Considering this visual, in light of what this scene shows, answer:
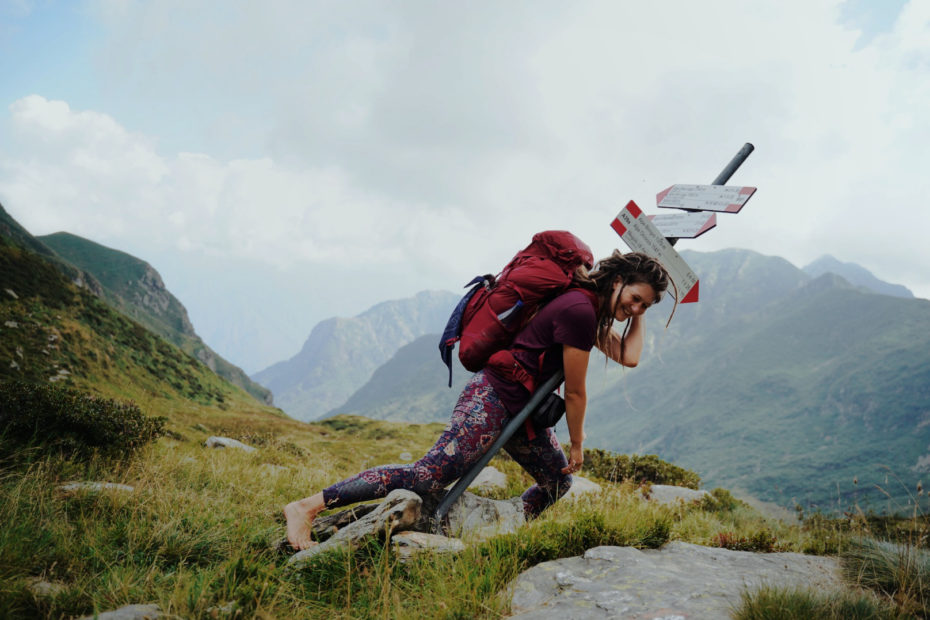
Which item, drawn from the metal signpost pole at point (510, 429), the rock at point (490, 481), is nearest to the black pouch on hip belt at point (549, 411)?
the metal signpost pole at point (510, 429)

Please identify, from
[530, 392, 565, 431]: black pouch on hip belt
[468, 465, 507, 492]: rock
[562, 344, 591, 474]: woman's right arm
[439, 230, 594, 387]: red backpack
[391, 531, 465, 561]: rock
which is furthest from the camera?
[468, 465, 507, 492]: rock

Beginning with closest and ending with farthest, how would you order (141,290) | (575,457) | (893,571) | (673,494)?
(893,571) → (575,457) → (673,494) → (141,290)

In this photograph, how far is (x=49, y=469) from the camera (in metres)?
5.44

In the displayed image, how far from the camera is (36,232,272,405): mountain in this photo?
11354 cm

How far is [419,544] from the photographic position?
12.8ft

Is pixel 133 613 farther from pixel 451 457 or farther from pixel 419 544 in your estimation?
pixel 451 457

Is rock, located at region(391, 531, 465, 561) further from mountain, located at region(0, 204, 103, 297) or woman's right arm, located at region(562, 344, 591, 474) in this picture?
mountain, located at region(0, 204, 103, 297)

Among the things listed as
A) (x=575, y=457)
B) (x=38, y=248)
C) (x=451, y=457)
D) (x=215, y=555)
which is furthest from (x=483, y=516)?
(x=38, y=248)

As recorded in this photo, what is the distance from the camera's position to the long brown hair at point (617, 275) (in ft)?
14.1

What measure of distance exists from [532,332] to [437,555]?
6.03 ft

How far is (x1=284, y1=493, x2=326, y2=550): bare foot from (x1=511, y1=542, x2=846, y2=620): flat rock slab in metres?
1.73

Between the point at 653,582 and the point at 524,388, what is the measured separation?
1630mm

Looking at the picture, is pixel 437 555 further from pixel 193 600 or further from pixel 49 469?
pixel 49 469

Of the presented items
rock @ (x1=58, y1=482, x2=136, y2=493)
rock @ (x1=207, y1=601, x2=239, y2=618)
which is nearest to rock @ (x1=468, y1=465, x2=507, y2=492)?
rock @ (x1=58, y1=482, x2=136, y2=493)
